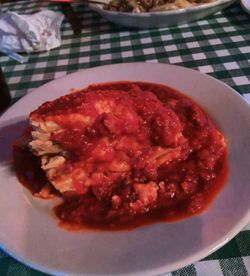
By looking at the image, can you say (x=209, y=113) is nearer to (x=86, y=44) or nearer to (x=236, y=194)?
(x=236, y=194)

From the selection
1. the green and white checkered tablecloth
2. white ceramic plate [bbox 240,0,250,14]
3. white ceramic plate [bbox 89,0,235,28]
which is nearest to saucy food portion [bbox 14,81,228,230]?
the green and white checkered tablecloth

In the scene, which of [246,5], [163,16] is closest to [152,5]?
[163,16]

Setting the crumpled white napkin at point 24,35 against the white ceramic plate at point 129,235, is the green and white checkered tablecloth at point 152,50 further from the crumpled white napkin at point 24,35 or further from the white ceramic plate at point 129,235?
the white ceramic plate at point 129,235

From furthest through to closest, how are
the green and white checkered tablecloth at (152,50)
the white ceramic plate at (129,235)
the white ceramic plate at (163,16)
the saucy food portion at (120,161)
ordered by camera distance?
1. the white ceramic plate at (163,16)
2. the green and white checkered tablecloth at (152,50)
3. the saucy food portion at (120,161)
4. the white ceramic plate at (129,235)

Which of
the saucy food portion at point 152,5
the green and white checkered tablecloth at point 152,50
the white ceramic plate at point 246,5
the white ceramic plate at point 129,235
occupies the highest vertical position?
the saucy food portion at point 152,5

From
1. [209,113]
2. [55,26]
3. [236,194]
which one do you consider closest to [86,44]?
[55,26]

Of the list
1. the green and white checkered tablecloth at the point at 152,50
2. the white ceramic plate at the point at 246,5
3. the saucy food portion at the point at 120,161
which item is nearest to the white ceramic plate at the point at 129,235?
the saucy food portion at the point at 120,161
